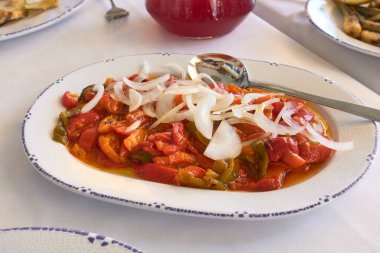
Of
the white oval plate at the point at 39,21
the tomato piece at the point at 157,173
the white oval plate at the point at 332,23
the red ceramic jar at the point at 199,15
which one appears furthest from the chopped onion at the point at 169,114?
the white oval plate at the point at 39,21

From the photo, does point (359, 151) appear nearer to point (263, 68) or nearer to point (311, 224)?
point (311, 224)

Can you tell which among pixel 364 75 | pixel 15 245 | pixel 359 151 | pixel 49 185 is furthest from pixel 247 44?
pixel 15 245

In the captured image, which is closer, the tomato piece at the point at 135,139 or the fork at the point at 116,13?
the tomato piece at the point at 135,139

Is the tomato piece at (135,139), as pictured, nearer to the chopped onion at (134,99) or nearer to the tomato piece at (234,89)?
the chopped onion at (134,99)

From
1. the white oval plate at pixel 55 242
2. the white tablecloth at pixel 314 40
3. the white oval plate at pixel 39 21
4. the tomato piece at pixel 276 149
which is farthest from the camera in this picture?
the white oval plate at pixel 39 21

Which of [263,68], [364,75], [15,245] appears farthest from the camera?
[364,75]
